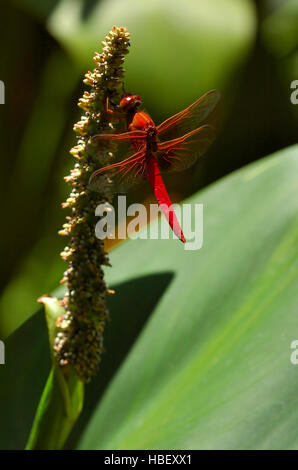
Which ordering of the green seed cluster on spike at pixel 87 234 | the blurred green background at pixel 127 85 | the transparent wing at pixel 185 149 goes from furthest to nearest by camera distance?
the blurred green background at pixel 127 85 → the transparent wing at pixel 185 149 → the green seed cluster on spike at pixel 87 234

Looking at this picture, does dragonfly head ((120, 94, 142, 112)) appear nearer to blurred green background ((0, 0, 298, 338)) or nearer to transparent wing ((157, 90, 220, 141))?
transparent wing ((157, 90, 220, 141))

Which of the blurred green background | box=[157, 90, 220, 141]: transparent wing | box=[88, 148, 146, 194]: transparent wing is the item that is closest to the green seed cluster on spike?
box=[88, 148, 146, 194]: transparent wing

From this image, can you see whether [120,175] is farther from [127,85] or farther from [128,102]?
[127,85]

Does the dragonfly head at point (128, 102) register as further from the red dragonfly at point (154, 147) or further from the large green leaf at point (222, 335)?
the large green leaf at point (222, 335)

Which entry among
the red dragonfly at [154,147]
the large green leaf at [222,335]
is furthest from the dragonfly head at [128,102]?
the large green leaf at [222,335]

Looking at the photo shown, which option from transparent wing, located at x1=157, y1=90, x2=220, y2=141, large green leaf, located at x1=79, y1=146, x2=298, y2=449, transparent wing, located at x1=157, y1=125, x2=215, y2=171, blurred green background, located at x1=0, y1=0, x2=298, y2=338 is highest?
blurred green background, located at x1=0, y1=0, x2=298, y2=338

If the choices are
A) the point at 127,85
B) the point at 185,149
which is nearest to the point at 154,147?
A: the point at 185,149

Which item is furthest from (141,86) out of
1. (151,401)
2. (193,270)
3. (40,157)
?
(151,401)
